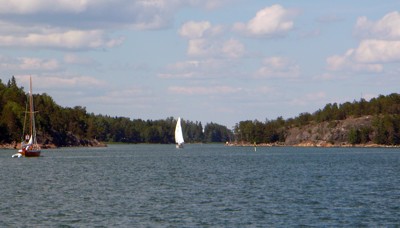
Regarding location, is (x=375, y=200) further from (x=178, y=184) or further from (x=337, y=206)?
(x=178, y=184)

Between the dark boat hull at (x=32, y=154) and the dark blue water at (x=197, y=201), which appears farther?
the dark boat hull at (x=32, y=154)

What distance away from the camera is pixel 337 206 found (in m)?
54.7

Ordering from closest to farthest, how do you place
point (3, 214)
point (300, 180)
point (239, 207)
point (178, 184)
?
point (3, 214)
point (239, 207)
point (178, 184)
point (300, 180)

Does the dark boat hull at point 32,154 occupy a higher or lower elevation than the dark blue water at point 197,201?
higher

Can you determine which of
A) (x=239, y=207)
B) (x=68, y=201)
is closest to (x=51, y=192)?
(x=68, y=201)

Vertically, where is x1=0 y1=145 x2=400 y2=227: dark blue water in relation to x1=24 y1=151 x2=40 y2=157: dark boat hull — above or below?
below

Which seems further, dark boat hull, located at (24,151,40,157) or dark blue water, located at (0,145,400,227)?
dark boat hull, located at (24,151,40,157)

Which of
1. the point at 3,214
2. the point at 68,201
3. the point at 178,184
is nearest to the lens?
the point at 3,214

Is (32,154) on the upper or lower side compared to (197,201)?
upper

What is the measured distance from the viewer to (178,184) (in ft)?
250

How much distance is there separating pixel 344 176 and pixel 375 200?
3173cm

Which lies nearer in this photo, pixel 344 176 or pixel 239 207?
pixel 239 207

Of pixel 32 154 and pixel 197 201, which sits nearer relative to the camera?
pixel 197 201

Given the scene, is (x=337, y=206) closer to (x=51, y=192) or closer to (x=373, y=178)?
(x=51, y=192)
